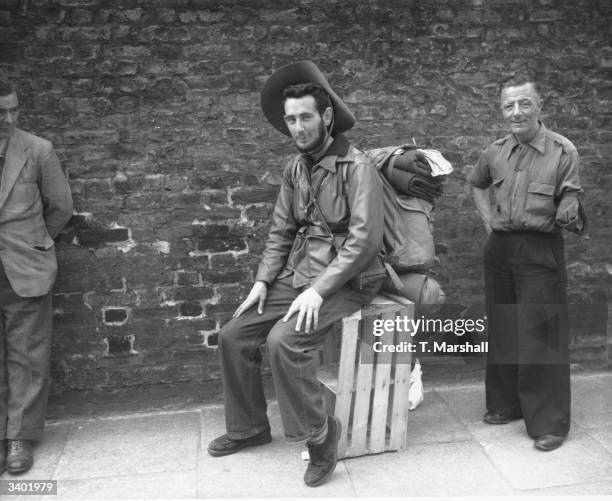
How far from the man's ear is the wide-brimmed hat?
0.05 m

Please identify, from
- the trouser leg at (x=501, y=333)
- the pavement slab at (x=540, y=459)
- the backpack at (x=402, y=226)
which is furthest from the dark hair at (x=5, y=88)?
the pavement slab at (x=540, y=459)

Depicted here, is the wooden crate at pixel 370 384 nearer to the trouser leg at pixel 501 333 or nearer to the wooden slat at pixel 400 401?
the wooden slat at pixel 400 401

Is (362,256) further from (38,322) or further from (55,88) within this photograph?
(55,88)

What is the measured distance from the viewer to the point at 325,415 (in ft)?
11.5

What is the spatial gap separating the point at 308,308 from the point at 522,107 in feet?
5.20

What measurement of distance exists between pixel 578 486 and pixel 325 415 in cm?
128

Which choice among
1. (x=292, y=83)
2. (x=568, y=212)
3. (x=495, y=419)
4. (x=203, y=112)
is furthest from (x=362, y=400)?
(x=203, y=112)

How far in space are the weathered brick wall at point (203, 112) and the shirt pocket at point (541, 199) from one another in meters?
1.00

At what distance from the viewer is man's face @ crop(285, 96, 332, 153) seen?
11.7 ft

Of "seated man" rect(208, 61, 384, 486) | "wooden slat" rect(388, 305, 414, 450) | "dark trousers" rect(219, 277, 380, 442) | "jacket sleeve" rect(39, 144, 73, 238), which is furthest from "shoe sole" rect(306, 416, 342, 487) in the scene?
"jacket sleeve" rect(39, 144, 73, 238)

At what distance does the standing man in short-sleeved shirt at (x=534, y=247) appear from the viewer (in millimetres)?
3729

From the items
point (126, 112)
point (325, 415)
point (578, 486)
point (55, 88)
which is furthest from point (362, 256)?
point (55, 88)

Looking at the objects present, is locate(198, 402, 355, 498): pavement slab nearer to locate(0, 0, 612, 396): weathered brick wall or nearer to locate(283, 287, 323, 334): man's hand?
locate(283, 287, 323, 334): man's hand

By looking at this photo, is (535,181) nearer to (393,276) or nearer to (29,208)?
(393,276)
